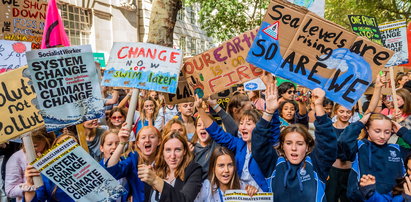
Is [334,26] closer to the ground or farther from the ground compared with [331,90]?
farther from the ground

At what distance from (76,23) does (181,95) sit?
12.8 m

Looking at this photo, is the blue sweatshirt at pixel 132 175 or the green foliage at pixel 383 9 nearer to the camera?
the blue sweatshirt at pixel 132 175

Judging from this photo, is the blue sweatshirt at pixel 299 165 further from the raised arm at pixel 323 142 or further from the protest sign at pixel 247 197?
the protest sign at pixel 247 197

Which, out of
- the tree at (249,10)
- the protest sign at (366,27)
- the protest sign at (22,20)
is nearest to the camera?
the protest sign at (22,20)

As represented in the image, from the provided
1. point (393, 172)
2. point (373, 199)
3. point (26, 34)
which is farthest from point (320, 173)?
point (26, 34)

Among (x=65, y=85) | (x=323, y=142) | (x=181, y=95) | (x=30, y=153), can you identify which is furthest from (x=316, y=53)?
(x=30, y=153)

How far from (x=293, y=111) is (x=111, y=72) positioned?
2794mm

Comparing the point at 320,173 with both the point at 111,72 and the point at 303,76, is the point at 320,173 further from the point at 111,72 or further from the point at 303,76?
the point at 111,72

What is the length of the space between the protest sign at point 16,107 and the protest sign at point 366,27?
4693 millimetres

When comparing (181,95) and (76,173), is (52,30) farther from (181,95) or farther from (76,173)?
(76,173)

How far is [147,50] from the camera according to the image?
3.98 metres

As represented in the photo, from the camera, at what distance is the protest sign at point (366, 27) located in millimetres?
5667

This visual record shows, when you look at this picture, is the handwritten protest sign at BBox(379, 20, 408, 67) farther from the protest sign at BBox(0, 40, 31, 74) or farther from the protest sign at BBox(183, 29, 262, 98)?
the protest sign at BBox(0, 40, 31, 74)

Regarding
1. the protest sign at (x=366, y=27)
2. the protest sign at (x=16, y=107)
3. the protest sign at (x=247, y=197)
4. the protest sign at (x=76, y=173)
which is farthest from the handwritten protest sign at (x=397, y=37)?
the protest sign at (x=16, y=107)
